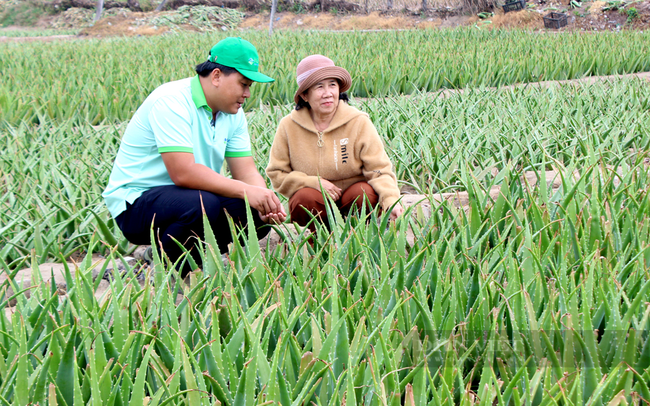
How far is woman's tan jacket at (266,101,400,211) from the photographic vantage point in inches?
83.1

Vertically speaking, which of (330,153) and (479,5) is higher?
(479,5)

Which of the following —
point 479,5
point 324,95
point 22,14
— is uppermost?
point 22,14

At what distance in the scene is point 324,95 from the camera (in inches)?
80.4

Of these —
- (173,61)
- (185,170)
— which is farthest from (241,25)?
(185,170)

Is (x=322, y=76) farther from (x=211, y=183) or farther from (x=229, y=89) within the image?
(x=211, y=183)

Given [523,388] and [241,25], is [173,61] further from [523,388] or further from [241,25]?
[241,25]

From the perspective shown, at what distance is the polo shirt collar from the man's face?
0.11ft

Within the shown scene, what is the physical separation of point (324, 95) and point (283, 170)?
36 cm

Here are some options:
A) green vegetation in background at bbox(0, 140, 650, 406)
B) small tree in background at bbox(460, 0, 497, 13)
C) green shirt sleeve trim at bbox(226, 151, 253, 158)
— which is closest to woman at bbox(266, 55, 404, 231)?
green shirt sleeve trim at bbox(226, 151, 253, 158)

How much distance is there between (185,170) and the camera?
192 cm

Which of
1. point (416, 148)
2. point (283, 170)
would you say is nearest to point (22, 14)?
point (416, 148)

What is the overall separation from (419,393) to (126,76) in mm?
5059

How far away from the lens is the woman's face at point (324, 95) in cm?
204

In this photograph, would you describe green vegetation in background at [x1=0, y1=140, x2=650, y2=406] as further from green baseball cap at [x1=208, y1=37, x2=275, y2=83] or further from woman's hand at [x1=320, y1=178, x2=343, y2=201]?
green baseball cap at [x1=208, y1=37, x2=275, y2=83]
